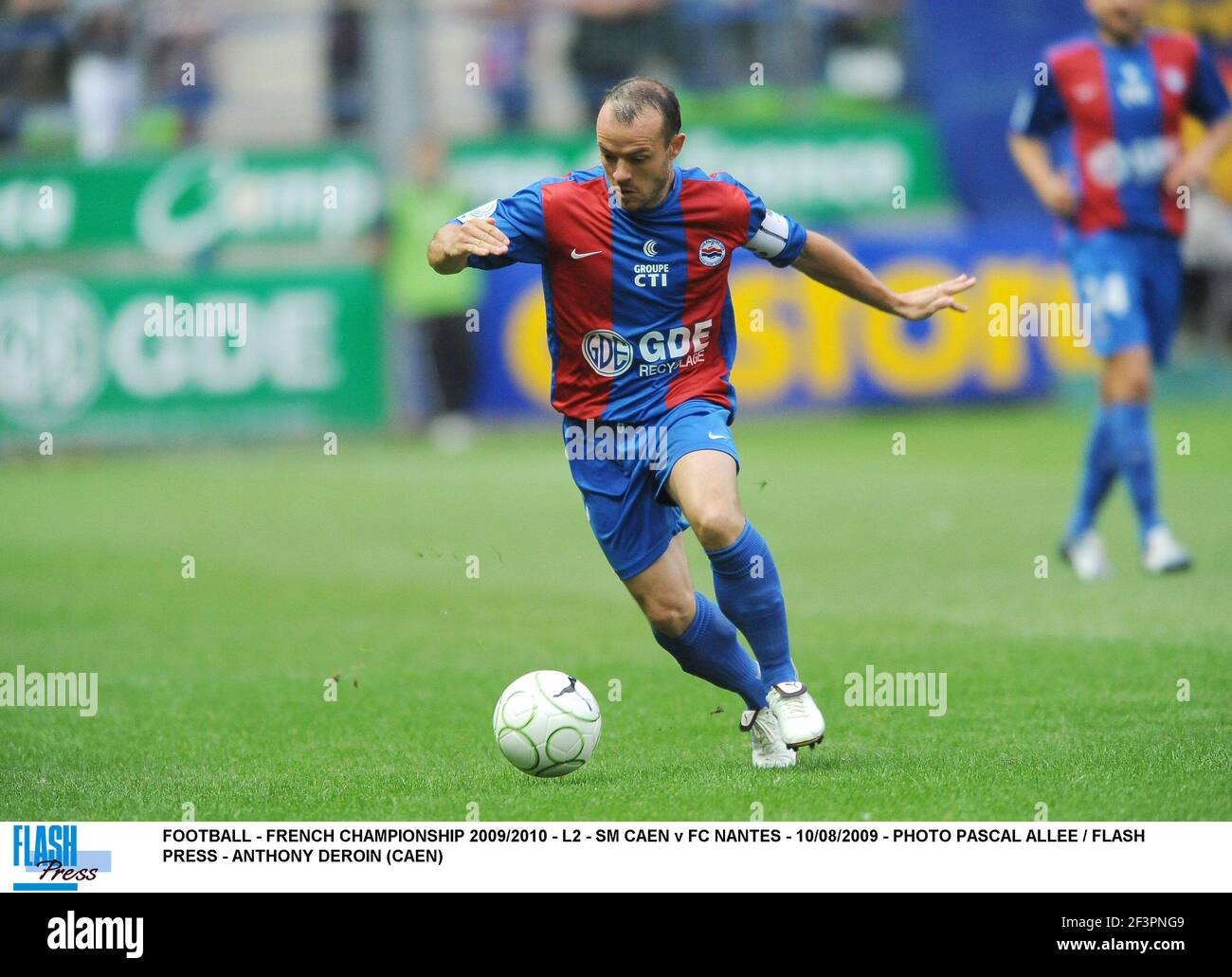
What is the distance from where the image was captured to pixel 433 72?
66.0ft

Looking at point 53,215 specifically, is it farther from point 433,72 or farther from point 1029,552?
point 1029,552

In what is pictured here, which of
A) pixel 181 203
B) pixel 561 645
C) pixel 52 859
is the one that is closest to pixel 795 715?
pixel 52 859

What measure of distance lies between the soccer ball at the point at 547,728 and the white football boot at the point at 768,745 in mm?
481

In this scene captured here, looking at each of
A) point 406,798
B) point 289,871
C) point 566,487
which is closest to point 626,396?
point 406,798

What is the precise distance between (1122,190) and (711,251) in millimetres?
4241

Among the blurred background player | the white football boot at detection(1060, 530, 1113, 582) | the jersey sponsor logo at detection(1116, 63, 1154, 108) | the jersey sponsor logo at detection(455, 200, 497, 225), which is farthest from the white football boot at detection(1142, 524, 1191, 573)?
the blurred background player

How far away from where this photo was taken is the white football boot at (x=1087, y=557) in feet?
29.6

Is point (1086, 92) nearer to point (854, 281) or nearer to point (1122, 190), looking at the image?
point (1122, 190)

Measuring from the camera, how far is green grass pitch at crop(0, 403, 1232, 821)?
209 inches

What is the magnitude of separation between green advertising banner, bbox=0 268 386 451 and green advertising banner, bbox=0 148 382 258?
622mm

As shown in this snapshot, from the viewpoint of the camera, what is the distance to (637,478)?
18.6 ft

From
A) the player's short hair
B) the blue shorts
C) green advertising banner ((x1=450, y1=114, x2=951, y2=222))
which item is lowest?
the blue shorts

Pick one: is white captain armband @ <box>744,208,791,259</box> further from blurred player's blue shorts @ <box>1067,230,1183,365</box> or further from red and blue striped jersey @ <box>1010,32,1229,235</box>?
red and blue striped jersey @ <box>1010,32,1229,235</box>
